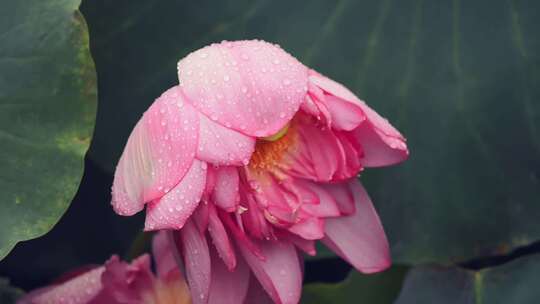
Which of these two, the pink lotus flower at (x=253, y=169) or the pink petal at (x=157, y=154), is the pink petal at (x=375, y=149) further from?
the pink petal at (x=157, y=154)

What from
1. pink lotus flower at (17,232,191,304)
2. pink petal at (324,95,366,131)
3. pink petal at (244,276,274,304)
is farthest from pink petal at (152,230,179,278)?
pink petal at (324,95,366,131)

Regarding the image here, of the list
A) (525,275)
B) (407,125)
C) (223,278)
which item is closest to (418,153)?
(407,125)

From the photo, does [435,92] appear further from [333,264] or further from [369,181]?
[333,264]

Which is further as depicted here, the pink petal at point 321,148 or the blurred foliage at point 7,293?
the blurred foliage at point 7,293

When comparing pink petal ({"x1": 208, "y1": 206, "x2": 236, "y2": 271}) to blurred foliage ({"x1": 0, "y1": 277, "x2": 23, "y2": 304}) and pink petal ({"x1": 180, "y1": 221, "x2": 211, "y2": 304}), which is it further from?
blurred foliage ({"x1": 0, "y1": 277, "x2": 23, "y2": 304})

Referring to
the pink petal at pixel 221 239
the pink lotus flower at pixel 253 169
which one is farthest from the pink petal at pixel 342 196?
the pink petal at pixel 221 239

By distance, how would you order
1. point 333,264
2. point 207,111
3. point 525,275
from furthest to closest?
point 333,264 < point 525,275 < point 207,111
